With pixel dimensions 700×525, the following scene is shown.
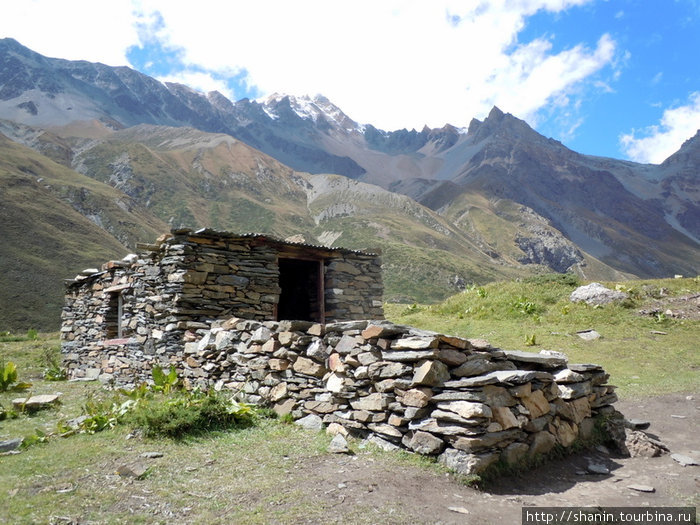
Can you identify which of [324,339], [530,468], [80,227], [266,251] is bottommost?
[530,468]

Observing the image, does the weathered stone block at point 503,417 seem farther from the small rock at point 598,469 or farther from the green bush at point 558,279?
the green bush at point 558,279

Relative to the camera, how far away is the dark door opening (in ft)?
46.9

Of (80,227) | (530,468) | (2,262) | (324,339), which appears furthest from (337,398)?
(80,227)

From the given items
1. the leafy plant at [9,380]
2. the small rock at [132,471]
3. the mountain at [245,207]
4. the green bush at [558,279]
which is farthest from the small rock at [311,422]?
the mountain at [245,207]

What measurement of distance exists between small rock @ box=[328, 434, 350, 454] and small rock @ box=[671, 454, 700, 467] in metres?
4.97

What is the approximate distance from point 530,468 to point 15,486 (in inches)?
255

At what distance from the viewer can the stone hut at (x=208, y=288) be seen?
444 inches

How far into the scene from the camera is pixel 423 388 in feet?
20.8

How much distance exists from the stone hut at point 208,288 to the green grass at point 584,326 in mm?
5875

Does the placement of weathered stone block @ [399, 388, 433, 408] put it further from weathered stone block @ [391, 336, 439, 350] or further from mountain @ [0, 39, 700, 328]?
mountain @ [0, 39, 700, 328]

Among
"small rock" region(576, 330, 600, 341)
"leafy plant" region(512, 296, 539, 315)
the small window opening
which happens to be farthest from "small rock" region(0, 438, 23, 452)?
"leafy plant" region(512, 296, 539, 315)

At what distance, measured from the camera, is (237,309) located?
11.8 m

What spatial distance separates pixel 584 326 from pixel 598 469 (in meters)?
12.2

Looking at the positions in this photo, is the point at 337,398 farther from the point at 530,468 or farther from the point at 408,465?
the point at 530,468
